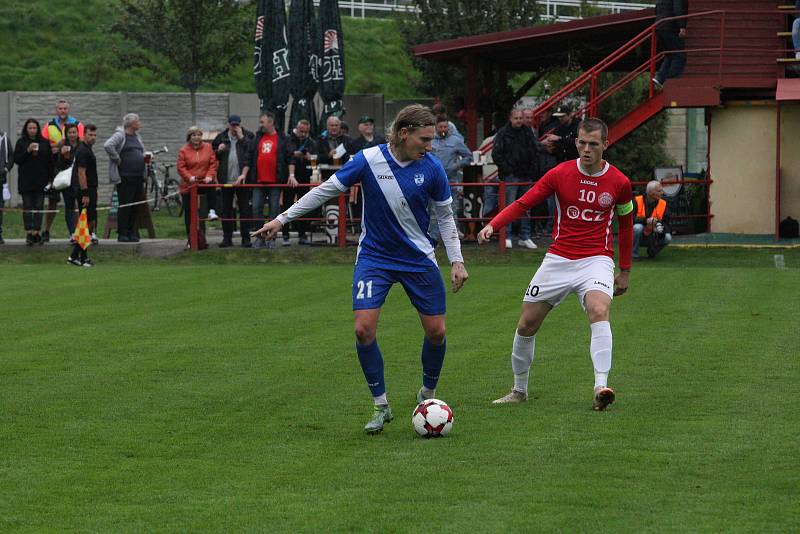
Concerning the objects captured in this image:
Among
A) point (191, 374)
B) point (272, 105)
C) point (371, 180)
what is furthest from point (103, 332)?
point (272, 105)

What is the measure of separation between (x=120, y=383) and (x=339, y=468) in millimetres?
3687

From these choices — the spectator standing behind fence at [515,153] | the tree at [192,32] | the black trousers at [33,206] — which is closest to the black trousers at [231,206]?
the black trousers at [33,206]

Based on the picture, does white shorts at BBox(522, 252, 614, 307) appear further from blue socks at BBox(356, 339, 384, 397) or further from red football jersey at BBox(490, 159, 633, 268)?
blue socks at BBox(356, 339, 384, 397)

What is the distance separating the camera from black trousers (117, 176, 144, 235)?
23922mm

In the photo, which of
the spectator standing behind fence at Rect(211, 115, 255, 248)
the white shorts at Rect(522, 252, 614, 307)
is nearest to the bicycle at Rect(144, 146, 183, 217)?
the spectator standing behind fence at Rect(211, 115, 255, 248)

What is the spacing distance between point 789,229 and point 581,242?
1687 centimetres

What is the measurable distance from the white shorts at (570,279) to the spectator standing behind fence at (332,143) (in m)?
13.5

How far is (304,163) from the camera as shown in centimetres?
2366

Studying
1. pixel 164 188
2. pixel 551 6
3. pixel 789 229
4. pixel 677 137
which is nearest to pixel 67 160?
pixel 164 188

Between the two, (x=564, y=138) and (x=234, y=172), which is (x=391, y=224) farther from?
(x=234, y=172)

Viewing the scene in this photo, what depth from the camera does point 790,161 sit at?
85.5 feet

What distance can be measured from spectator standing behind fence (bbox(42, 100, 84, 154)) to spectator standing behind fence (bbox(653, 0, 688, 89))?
1016 centimetres

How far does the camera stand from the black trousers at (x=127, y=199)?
23922 millimetres

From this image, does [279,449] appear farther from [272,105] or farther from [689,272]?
[272,105]
